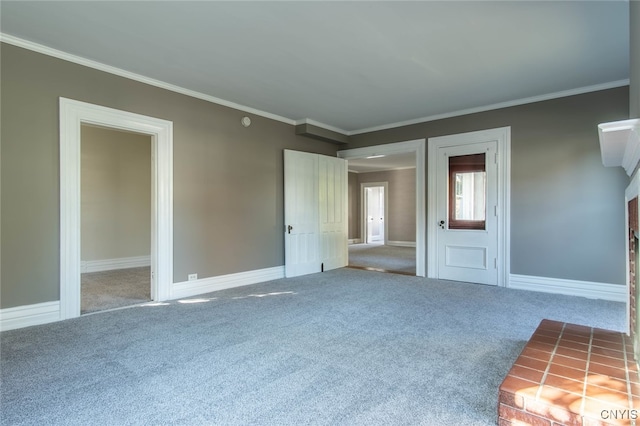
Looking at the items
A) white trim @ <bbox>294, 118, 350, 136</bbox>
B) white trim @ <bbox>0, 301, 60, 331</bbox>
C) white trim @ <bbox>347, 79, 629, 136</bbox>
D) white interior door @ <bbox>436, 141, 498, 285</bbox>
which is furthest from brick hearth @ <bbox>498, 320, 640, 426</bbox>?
white trim @ <bbox>294, 118, 350, 136</bbox>

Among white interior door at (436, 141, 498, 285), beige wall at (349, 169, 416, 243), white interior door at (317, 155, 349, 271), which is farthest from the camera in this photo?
beige wall at (349, 169, 416, 243)

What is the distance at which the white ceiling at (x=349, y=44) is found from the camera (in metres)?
2.58

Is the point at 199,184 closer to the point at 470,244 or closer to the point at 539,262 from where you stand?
the point at 470,244

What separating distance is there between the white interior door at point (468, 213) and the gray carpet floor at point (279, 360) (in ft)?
3.30

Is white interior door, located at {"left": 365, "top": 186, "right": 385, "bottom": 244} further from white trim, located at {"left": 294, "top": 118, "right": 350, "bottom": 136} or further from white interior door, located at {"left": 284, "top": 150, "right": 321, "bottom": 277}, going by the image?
white interior door, located at {"left": 284, "top": 150, "right": 321, "bottom": 277}

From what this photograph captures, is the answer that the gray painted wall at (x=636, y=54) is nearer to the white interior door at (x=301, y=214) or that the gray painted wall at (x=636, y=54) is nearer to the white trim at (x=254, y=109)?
the white trim at (x=254, y=109)

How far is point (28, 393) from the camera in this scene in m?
1.94

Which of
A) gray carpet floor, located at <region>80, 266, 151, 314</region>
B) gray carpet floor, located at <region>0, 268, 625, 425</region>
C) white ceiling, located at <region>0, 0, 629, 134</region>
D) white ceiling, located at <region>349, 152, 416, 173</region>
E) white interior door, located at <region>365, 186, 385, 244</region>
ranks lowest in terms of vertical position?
gray carpet floor, located at <region>80, 266, 151, 314</region>

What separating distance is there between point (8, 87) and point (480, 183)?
5671mm

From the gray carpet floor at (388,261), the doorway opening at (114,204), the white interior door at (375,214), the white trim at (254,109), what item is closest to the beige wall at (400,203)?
the white interior door at (375,214)

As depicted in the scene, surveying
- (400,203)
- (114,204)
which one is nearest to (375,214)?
(400,203)

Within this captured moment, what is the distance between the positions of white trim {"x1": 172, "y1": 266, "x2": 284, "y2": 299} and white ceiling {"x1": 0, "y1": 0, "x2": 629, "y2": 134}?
2507mm

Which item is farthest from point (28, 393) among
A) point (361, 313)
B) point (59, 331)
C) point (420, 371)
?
point (361, 313)

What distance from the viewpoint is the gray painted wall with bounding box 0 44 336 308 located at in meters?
3.05
